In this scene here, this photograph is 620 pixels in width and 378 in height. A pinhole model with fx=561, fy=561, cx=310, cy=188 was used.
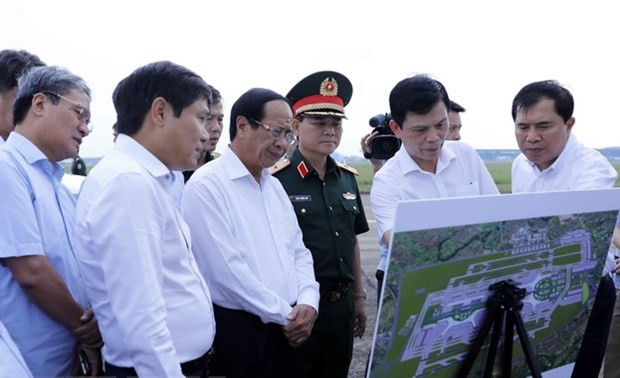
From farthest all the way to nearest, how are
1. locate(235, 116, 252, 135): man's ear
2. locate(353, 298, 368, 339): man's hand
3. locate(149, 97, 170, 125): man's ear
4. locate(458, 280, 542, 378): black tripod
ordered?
locate(353, 298, 368, 339): man's hand → locate(235, 116, 252, 135): man's ear → locate(149, 97, 170, 125): man's ear → locate(458, 280, 542, 378): black tripod

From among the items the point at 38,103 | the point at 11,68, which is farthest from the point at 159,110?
the point at 11,68

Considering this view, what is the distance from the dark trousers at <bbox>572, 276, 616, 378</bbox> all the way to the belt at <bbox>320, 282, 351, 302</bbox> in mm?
1105

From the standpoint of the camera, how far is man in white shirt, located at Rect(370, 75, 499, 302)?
238cm

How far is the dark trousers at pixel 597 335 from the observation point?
2.39 meters

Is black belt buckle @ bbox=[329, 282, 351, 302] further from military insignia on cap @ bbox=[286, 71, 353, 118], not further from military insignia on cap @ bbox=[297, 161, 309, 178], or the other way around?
military insignia on cap @ bbox=[286, 71, 353, 118]

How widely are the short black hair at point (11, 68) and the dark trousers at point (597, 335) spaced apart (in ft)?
8.55

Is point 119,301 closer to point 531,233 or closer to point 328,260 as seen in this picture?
point 531,233

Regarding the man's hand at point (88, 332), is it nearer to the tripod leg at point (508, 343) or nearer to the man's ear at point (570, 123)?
the tripod leg at point (508, 343)

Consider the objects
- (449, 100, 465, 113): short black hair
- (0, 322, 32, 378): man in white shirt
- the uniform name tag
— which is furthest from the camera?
(449, 100, 465, 113): short black hair

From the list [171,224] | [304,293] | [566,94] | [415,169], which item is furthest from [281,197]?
[566,94]

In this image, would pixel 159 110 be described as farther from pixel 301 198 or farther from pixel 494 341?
pixel 301 198

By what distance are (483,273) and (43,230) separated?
1439 millimetres

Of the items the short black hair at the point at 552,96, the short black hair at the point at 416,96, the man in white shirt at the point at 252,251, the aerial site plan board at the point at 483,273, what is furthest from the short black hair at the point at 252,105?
the aerial site plan board at the point at 483,273

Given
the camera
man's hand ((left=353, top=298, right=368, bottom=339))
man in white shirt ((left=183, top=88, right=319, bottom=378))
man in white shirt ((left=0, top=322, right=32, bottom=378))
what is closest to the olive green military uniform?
man's hand ((left=353, top=298, right=368, bottom=339))
